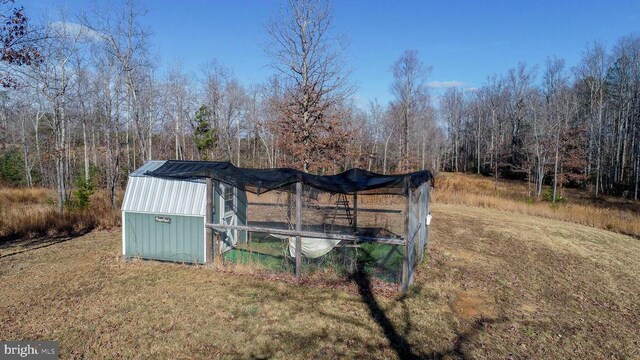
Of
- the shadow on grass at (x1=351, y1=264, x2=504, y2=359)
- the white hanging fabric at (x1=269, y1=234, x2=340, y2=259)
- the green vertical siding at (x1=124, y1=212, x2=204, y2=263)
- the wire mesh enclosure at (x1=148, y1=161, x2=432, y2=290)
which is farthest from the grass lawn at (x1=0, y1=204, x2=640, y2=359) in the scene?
the white hanging fabric at (x1=269, y1=234, x2=340, y2=259)

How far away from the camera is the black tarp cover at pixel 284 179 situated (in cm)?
632

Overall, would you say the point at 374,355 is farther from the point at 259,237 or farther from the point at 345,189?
the point at 259,237

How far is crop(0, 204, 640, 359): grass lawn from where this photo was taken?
4.55 meters

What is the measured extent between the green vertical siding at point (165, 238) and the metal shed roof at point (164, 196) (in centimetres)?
15

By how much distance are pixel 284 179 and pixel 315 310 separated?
96.5 inches

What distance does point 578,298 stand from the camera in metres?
6.56

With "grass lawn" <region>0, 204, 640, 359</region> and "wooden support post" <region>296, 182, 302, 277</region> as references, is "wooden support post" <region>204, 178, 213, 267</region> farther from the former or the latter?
"wooden support post" <region>296, 182, 302, 277</region>

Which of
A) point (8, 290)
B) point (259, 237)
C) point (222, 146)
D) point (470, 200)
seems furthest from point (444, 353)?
point (222, 146)

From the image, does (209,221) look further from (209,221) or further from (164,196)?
(164,196)

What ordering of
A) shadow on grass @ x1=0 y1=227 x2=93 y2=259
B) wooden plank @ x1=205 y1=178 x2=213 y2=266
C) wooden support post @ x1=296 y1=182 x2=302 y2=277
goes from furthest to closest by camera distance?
shadow on grass @ x1=0 y1=227 x2=93 y2=259 → wooden plank @ x1=205 y1=178 x2=213 y2=266 → wooden support post @ x1=296 y1=182 x2=302 y2=277

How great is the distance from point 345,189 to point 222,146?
27661 mm

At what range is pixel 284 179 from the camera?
6.69m

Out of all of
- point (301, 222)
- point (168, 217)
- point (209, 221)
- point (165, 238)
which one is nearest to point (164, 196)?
point (168, 217)

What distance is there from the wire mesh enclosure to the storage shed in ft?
0.63
